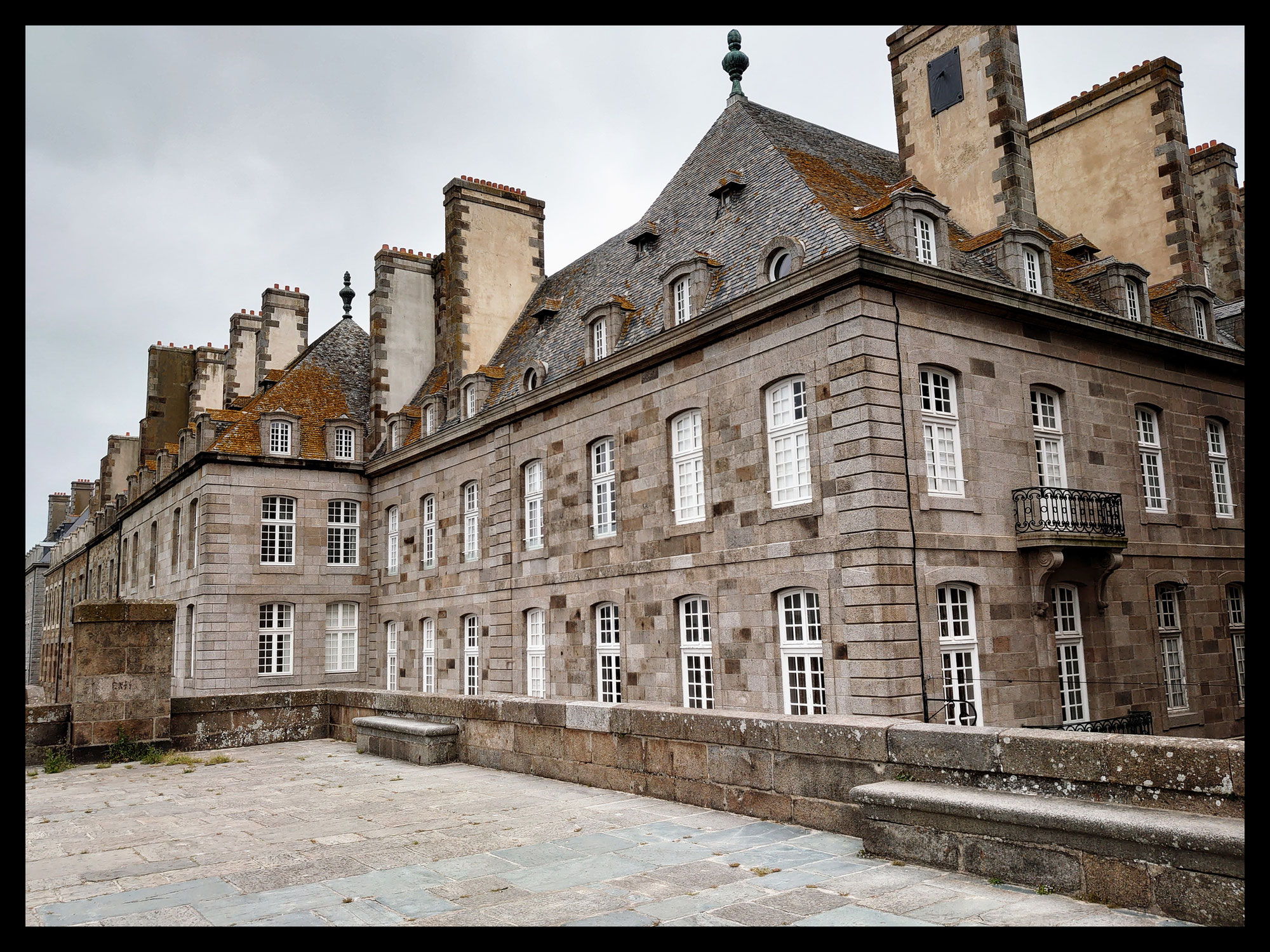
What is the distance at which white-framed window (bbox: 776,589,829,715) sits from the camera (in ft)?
47.4

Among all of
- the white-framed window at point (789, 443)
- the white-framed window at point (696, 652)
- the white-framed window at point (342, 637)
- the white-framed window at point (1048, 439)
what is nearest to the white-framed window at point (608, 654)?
the white-framed window at point (696, 652)

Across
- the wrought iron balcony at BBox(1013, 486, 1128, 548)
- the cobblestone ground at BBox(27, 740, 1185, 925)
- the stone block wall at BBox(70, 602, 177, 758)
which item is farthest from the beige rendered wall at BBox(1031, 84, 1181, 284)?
the stone block wall at BBox(70, 602, 177, 758)

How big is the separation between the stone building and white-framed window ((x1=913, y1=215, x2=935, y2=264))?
0.04 metres

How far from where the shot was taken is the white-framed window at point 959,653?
14.1 meters

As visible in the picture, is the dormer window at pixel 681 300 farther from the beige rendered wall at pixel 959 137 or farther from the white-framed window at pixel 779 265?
the beige rendered wall at pixel 959 137

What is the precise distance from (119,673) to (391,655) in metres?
12.6

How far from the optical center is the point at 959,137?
18.4m

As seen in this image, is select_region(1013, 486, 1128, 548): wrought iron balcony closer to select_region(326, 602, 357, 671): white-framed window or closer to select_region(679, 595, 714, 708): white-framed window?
select_region(679, 595, 714, 708): white-framed window

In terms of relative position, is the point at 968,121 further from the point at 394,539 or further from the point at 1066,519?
the point at 394,539

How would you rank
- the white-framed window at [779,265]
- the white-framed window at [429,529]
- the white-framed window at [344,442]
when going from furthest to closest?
the white-framed window at [344,442], the white-framed window at [429,529], the white-framed window at [779,265]

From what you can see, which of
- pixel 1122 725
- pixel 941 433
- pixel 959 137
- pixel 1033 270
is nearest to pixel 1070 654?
pixel 1122 725

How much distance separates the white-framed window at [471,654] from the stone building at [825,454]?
13 centimetres
